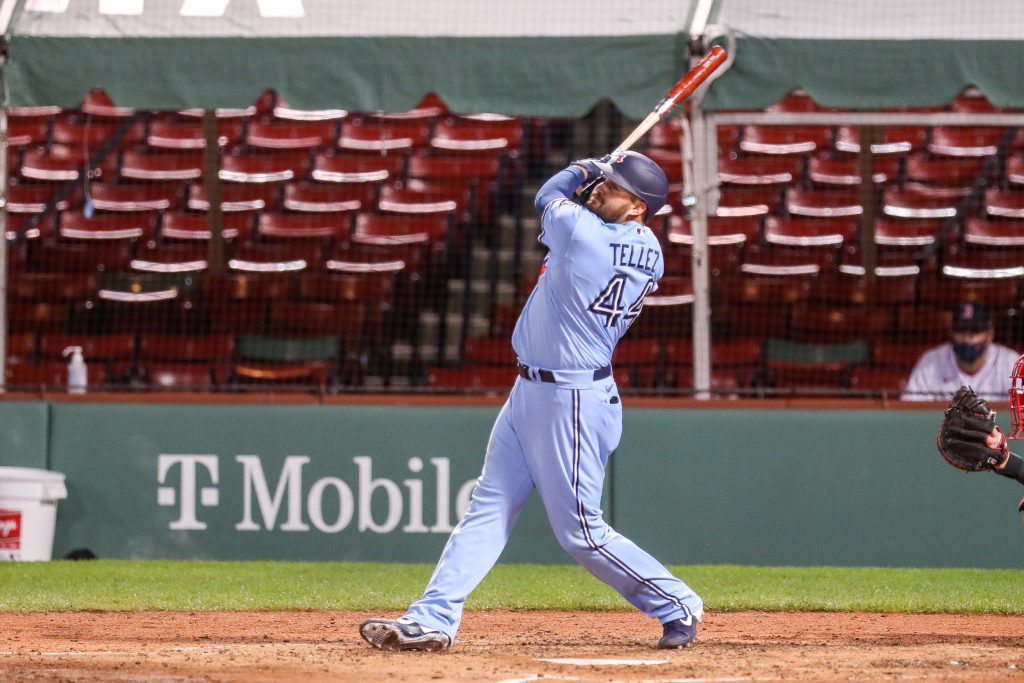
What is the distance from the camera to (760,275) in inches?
479

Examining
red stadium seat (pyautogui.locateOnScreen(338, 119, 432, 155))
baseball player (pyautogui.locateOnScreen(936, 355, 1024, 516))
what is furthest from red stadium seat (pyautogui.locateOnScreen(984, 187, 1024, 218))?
baseball player (pyautogui.locateOnScreen(936, 355, 1024, 516))

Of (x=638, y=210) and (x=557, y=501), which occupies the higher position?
(x=638, y=210)

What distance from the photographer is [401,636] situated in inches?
205

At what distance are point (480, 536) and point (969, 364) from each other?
5098 millimetres

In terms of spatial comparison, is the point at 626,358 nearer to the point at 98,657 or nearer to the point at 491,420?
the point at 491,420

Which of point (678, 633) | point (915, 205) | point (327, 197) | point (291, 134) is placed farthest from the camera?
point (291, 134)

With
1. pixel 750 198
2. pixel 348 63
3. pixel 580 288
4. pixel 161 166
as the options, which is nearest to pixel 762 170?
pixel 750 198

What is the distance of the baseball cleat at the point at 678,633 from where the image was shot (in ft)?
17.8

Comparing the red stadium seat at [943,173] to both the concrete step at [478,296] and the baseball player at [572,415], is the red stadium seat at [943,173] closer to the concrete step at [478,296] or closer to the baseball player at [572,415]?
the concrete step at [478,296]

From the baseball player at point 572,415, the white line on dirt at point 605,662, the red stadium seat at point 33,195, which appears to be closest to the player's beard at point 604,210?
the baseball player at point 572,415

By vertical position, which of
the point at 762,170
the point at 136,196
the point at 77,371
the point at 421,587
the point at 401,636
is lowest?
the point at 421,587

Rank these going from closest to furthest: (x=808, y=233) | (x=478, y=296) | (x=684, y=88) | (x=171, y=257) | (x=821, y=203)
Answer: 1. (x=684, y=88)
2. (x=478, y=296)
3. (x=171, y=257)
4. (x=808, y=233)
5. (x=821, y=203)

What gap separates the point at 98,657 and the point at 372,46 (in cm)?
459

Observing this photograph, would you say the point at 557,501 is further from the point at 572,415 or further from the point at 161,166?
the point at 161,166
